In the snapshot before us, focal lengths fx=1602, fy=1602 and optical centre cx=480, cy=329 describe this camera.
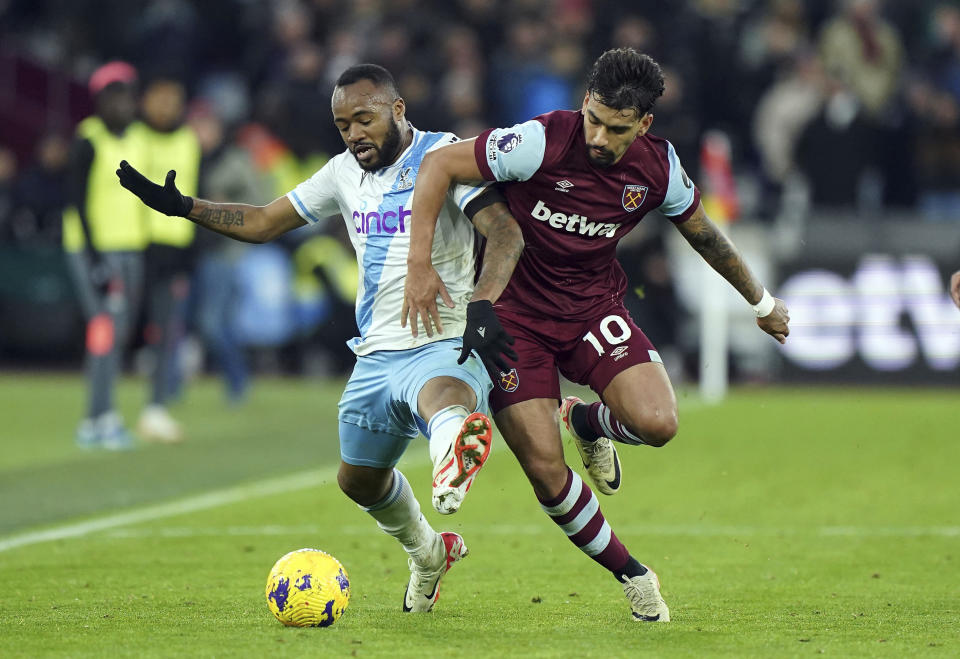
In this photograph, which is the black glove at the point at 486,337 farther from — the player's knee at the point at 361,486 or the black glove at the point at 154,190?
the black glove at the point at 154,190

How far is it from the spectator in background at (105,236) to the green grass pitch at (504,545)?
1.70 feet

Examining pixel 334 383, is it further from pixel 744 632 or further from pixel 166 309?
pixel 744 632

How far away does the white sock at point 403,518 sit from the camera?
6.26 meters

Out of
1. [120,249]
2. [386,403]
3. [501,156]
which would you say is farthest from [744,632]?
[120,249]

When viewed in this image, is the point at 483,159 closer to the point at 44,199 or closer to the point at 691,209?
the point at 691,209

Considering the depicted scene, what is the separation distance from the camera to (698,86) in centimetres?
1714

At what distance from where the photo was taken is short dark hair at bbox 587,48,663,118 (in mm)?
5867

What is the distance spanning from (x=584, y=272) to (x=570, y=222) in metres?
0.30

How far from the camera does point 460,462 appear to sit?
17.4ft

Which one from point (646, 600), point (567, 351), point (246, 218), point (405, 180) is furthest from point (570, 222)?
point (646, 600)

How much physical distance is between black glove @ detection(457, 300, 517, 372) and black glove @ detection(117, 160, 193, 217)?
1.31 m

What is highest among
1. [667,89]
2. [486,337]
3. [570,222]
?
[667,89]

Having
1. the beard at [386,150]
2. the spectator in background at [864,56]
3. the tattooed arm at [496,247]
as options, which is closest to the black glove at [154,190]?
the beard at [386,150]

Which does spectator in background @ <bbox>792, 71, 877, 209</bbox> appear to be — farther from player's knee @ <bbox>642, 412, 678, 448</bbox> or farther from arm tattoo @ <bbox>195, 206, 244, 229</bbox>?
arm tattoo @ <bbox>195, 206, 244, 229</bbox>
